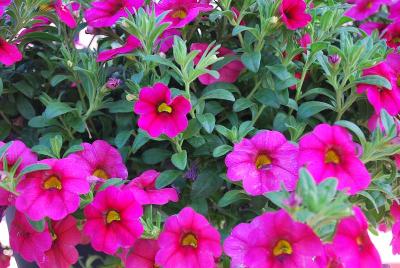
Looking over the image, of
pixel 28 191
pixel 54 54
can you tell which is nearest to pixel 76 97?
pixel 54 54

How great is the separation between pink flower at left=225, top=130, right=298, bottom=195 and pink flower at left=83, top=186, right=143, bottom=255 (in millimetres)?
167

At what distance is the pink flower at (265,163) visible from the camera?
93 centimetres

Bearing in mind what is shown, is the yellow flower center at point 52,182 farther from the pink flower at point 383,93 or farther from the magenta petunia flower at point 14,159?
the pink flower at point 383,93

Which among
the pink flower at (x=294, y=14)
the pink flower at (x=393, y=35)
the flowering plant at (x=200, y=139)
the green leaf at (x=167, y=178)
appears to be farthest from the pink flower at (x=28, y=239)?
the pink flower at (x=393, y=35)

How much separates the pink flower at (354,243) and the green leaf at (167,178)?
13.5 inches

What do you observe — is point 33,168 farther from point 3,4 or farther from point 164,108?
point 3,4

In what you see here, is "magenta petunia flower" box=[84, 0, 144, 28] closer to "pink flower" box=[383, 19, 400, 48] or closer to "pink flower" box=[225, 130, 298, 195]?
"pink flower" box=[225, 130, 298, 195]

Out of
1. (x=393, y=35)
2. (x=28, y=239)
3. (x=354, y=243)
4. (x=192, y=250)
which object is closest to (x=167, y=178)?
(x=192, y=250)

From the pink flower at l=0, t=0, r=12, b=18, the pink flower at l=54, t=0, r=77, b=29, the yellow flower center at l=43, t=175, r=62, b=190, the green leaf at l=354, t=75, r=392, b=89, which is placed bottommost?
the yellow flower center at l=43, t=175, r=62, b=190

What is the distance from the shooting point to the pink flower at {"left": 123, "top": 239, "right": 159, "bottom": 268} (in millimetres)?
980

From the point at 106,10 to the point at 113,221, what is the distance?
17.7 inches

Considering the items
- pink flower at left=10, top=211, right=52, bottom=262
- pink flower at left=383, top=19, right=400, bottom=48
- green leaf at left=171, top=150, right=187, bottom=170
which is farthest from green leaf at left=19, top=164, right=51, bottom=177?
pink flower at left=383, top=19, right=400, bottom=48

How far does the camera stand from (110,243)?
36.7 inches

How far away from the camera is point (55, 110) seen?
109 cm
